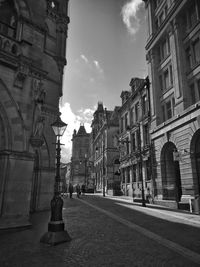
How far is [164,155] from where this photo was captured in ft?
77.4

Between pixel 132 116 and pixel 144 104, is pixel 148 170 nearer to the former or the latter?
pixel 144 104

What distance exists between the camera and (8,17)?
10914 mm

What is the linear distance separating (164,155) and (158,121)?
4131 millimetres

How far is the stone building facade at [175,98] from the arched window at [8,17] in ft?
48.2

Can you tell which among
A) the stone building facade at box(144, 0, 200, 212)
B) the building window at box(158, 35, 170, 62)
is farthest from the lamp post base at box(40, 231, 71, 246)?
the building window at box(158, 35, 170, 62)

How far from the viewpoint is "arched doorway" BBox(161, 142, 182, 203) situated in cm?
2222

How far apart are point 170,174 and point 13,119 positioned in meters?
18.0

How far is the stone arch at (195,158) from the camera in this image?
59.4ft

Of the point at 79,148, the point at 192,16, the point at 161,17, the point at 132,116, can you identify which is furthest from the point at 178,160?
the point at 79,148

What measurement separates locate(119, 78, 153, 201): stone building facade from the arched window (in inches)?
705

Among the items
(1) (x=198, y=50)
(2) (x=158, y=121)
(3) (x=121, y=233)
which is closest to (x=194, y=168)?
(2) (x=158, y=121)

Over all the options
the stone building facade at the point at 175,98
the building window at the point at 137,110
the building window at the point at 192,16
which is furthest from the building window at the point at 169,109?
the building window at the point at 137,110

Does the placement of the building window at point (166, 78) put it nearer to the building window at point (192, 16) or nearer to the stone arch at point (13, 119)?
the building window at point (192, 16)

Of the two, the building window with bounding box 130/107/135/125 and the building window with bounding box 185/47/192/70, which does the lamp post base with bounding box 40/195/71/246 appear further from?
the building window with bounding box 130/107/135/125
